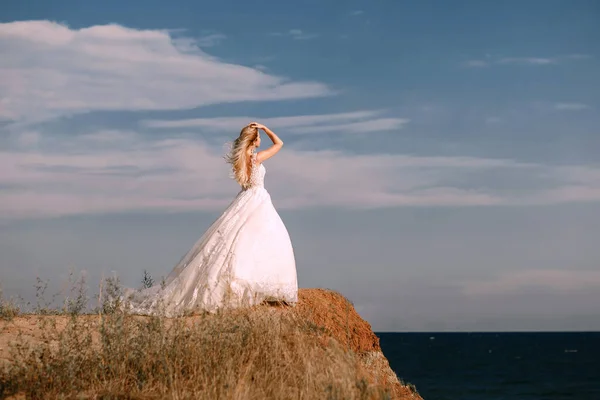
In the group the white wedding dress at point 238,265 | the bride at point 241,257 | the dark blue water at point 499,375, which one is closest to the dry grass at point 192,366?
the bride at point 241,257

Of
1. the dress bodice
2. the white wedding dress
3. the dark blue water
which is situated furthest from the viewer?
the dark blue water

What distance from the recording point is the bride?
13164mm

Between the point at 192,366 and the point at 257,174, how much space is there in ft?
20.2

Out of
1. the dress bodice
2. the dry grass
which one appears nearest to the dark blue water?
the dress bodice

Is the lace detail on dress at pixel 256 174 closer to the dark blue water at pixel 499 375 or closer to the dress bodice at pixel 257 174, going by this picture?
the dress bodice at pixel 257 174

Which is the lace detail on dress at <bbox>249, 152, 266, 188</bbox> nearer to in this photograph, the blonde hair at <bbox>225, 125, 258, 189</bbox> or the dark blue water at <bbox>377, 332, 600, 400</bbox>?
the blonde hair at <bbox>225, 125, 258, 189</bbox>

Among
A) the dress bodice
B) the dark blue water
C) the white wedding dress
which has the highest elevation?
the dress bodice

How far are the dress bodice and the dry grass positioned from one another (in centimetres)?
482

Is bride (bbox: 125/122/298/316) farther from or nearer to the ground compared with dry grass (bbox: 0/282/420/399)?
farther from the ground

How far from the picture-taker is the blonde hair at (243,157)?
47.9ft

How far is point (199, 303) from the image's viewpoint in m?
13.1

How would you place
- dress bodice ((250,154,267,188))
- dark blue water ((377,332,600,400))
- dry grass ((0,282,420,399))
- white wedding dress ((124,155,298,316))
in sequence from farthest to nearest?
dark blue water ((377,332,600,400)) < dress bodice ((250,154,267,188)) < white wedding dress ((124,155,298,316)) < dry grass ((0,282,420,399))

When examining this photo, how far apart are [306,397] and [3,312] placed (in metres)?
7.85

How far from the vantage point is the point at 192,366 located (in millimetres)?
9078
